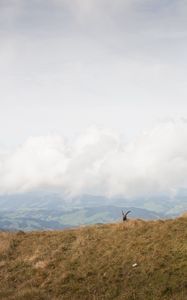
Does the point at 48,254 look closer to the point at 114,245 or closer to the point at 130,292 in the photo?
the point at 114,245

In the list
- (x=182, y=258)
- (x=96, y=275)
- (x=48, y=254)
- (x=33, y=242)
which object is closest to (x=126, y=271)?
(x=96, y=275)

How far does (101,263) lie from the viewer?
30688 mm

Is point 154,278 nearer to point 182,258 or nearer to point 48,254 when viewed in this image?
point 182,258

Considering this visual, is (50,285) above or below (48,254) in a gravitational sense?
below

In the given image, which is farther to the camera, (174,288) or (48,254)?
(48,254)

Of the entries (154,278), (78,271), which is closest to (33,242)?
(78,271)

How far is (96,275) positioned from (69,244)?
8.12 metres

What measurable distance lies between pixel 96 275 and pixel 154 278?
4.41 metres

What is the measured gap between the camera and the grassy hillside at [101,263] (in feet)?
86.1

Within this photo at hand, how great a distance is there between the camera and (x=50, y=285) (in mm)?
28781

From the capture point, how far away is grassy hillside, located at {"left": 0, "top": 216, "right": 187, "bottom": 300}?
2623cm

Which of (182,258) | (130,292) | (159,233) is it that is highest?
(159,233)

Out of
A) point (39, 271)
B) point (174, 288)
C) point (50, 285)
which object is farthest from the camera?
point (39, 271)

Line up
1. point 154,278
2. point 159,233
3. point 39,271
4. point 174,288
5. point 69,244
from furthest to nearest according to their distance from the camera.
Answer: point 69,244 < point 159,233 < point 39,271 < point 154,278 < point 174,288
